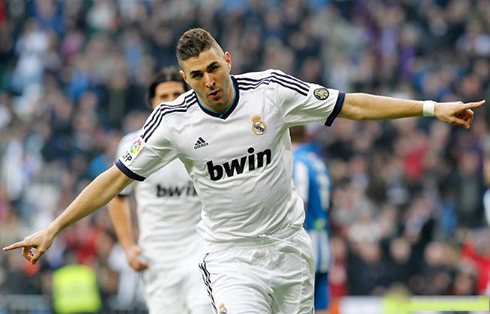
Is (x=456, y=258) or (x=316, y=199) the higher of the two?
(x=316, y=199)

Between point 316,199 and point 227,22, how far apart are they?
12166 millimetres

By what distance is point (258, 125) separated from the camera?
6.24 m

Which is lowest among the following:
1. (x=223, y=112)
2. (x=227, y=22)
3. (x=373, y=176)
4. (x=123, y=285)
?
(x=123, y=285)

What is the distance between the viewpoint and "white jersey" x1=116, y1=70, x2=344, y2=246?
6246 mm

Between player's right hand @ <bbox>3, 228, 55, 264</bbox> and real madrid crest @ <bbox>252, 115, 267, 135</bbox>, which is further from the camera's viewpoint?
real madrid crest @ <bbox>252, 115, 267, 135</bbox>

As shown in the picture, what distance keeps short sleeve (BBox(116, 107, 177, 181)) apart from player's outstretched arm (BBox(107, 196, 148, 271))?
201 cm

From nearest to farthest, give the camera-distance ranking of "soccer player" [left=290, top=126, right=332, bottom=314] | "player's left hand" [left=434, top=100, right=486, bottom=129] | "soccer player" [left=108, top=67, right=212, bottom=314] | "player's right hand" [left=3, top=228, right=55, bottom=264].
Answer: "player's left hand" [left=434, top=100, right=486, bottom=129]
"player's right hand" [left=3, top=228, right=55, bottom=264]
"soccer player" [left=108, top=67, right=212, bottom=314]
"soccer player" [left=290, top=126, right=332, bottom=314]

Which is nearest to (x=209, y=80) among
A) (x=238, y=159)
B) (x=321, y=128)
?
(x=238, y=159)

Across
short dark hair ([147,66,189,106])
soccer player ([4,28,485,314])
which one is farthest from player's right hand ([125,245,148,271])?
soccer player ([4,28,485,314])

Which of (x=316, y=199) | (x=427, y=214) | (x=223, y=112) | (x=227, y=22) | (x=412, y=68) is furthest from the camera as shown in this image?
(x=227, y=22)

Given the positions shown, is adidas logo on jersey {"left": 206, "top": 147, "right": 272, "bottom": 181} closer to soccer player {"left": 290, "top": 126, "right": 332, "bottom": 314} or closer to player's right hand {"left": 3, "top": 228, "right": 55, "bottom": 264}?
player's right hand {"left": 3, "top": 228, "right": 55, "bottom": 264}

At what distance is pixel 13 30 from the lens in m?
22.6

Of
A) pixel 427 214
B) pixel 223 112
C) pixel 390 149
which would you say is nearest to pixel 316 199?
pixel 223 112

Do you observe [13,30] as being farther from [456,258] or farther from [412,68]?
[456,258]
